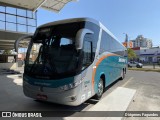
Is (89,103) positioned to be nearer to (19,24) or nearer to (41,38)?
(41,38)

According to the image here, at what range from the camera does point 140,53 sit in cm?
7125

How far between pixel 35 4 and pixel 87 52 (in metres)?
15.9

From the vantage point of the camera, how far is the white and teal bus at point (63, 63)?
5.19 metres

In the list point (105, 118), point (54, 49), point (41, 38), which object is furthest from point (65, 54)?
point (105, 118)

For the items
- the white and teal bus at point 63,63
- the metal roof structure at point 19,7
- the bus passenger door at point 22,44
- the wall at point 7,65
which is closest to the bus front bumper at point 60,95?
the white and teal bus at point 63,63

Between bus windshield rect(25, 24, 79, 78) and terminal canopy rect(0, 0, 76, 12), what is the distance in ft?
47.3

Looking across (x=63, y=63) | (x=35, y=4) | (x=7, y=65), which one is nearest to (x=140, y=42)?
(x=7, y=65)

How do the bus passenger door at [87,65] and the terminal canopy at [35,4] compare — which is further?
the terminal canopy at [35,4]

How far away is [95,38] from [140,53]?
69.1m

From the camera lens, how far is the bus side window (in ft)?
18.3

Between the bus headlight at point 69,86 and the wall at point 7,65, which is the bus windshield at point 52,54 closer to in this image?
the bus headlight at point 69,86

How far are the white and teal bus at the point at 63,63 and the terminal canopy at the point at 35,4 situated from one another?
14352mm

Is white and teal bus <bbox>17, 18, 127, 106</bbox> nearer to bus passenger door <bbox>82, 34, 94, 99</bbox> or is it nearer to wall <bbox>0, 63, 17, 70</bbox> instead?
bus passenger door <bbox>82, 34, 94, 99</bbox>

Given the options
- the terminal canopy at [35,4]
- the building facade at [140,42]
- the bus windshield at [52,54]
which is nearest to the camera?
the bus windshield at [52,54]
